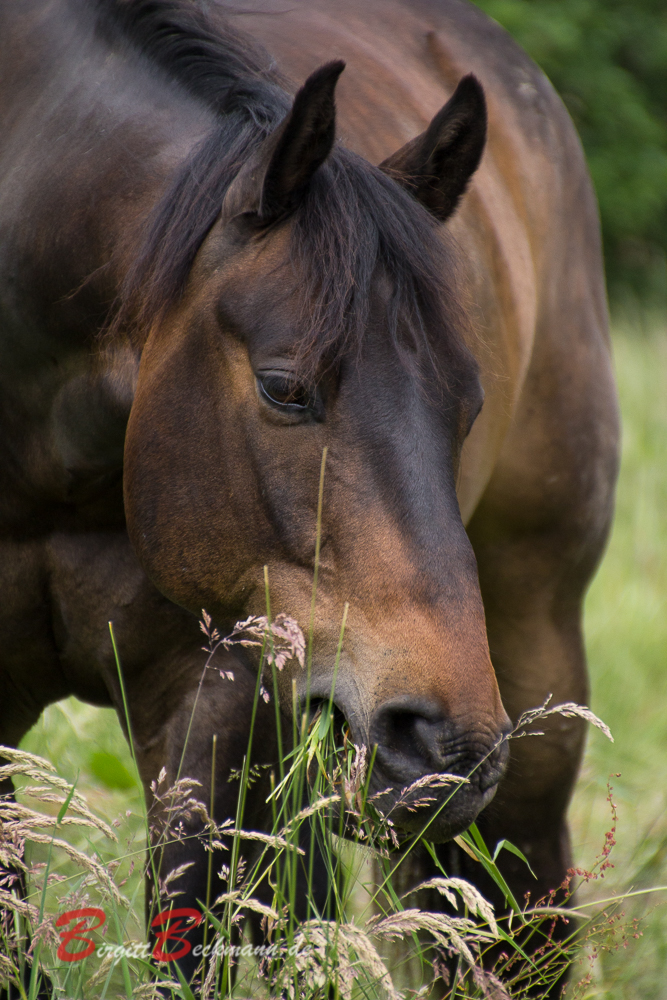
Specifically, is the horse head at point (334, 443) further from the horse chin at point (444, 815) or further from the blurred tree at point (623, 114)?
the blurred tree at point (623, 114)

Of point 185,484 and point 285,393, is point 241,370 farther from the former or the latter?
point 185,484

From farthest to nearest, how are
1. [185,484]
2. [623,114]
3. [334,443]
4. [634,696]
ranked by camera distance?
[623,114]
[634,696]
[185,484]
[334,443]

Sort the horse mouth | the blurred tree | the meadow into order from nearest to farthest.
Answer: the horse mouth → the meadow → the blurred tree

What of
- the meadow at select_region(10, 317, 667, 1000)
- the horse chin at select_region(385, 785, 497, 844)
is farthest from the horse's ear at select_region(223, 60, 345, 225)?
the meadow at select_region(10, 317, 667, 1000)

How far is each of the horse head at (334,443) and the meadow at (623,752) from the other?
21.3 inches

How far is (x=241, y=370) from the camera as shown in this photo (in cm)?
177

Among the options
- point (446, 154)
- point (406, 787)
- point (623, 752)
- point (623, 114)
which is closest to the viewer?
point (406, 787)

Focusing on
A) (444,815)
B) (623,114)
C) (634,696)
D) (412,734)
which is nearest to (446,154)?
(412,734)

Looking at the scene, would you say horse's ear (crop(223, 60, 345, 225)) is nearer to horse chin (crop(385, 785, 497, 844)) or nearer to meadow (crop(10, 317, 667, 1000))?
horse chin (crop(385, 785, 497, 844))

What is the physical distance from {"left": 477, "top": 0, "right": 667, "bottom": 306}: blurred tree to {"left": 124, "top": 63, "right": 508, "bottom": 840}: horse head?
1164 cm

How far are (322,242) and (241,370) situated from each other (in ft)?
0.84

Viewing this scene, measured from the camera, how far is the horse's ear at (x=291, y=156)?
5.49ft

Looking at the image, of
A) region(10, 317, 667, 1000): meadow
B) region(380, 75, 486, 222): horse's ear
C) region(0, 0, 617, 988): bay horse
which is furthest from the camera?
region(10, 317, 667, 1000): meadow

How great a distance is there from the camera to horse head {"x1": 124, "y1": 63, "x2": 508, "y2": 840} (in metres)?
1.57
